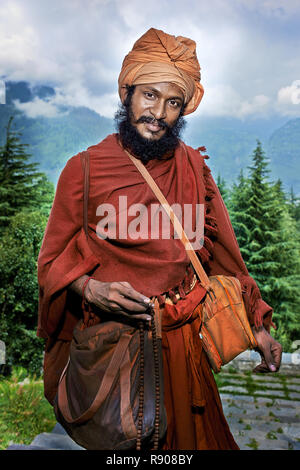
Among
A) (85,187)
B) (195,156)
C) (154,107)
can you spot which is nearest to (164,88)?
(154,107)

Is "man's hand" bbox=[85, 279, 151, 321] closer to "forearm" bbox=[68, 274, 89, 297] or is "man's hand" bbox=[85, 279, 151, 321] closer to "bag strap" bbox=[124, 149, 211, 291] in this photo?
"forearm" bbox=[68, 274, 89, 297]

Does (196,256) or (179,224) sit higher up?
(179,224)

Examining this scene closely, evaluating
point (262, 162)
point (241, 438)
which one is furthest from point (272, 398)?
point (262, 162)

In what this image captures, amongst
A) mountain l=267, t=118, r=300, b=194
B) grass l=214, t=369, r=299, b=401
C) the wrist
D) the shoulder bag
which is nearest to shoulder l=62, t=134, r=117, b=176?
the shoulder bag

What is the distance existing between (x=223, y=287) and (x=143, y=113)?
0.80 metres

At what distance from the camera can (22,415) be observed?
3641 millimetres

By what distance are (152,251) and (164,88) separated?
66 cm

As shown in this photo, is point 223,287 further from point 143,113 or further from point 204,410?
point 143,113

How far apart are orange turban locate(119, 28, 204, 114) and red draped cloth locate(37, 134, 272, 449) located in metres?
0.31

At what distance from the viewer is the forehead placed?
1.48 m

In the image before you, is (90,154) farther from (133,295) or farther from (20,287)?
(20,287)

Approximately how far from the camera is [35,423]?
361 cm
